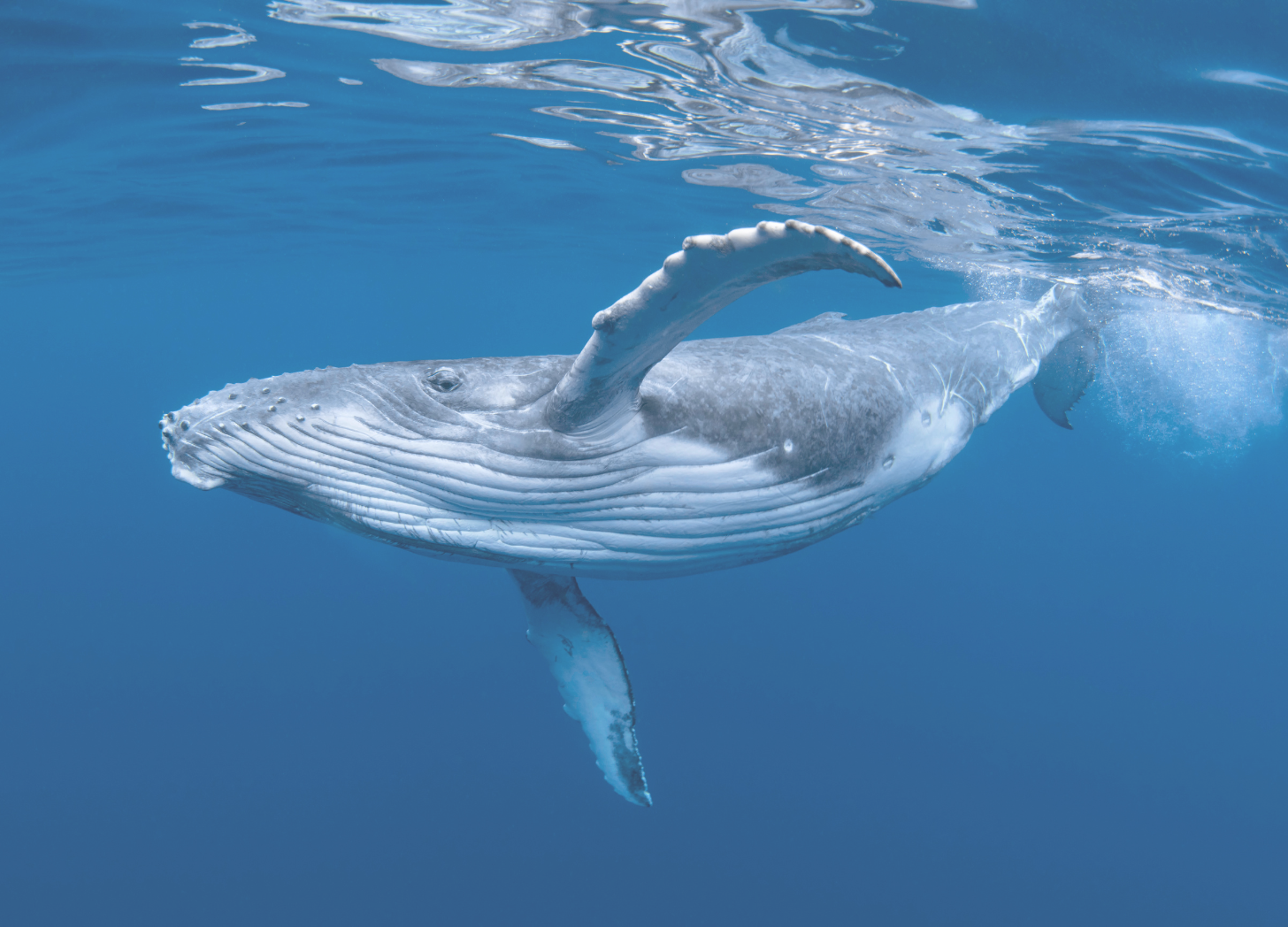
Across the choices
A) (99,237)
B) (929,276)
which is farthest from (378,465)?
(99,237)

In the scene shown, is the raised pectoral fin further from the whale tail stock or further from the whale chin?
the whale chin

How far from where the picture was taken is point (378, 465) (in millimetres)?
3395

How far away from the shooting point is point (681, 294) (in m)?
2.66

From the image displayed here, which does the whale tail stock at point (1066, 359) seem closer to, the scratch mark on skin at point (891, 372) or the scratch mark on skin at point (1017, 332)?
the scratch mark on skin at point (1017, 332)

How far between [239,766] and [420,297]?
41062 millimetres

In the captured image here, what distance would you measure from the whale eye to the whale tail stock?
7.42m

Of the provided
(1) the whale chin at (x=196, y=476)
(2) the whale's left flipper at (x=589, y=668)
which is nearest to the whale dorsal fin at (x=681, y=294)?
(1) the whale chin at (x=196, y=476)

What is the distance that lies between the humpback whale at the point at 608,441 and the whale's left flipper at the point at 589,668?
161mm

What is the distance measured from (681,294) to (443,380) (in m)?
1.46

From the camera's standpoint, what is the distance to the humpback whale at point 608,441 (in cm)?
292

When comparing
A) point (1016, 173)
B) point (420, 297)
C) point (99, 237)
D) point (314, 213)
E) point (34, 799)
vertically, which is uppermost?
point (1016, 173)

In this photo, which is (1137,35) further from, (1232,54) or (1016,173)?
(1016,173)

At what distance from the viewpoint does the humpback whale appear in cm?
292

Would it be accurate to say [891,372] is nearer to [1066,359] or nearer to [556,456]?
[556,456]
